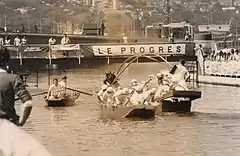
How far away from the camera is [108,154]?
18.5 metres

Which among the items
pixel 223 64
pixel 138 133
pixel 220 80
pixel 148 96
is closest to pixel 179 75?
pixel 148 96

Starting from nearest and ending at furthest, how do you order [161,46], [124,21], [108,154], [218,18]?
[108,154], [161,46], [124,21], [218,18]

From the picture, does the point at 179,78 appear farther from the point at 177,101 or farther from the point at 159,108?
the point at 159,108

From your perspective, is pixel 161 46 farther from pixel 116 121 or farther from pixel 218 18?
pixel 218 18

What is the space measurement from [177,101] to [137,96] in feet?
11.8

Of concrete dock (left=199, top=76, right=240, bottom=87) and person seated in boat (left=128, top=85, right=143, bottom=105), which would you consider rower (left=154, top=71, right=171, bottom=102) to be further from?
concrete dock (left=199, top=76, right=240, bottom=87)

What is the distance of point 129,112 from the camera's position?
27500 mm

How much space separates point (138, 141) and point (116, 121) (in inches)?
233

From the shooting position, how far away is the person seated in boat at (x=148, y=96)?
89.8ft

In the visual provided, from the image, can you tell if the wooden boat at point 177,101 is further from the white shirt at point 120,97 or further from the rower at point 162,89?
the white shirt at point 120,97

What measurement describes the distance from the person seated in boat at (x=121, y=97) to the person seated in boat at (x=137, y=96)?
190mm

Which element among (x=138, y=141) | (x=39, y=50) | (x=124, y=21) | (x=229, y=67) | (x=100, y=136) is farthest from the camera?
(x=124, y=21)

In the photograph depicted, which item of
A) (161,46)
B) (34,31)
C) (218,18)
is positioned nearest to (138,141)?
(161,46)

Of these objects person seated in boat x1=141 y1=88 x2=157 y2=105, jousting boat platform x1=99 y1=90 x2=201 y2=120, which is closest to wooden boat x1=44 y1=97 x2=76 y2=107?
jousting boat platform x1=99 y1=90 x2=201 y2=120
